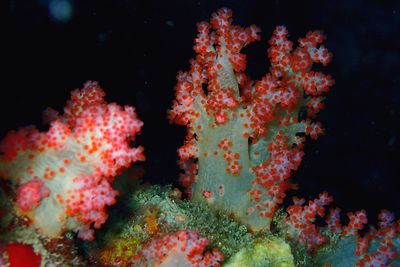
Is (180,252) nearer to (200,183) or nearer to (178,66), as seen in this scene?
(200,183)

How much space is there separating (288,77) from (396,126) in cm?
421

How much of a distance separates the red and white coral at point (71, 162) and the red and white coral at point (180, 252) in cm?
51

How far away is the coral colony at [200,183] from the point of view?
1880 mm

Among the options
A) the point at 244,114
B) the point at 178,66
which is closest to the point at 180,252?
the point at 244,114

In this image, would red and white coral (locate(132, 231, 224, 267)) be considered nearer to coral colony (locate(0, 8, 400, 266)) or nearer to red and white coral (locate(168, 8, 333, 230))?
coral colony (locate(0, 8, 400, 266))

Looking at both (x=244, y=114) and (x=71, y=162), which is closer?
(x=71, y=162)

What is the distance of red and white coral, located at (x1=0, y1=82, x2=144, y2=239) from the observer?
6.10ft

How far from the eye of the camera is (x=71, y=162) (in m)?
1.90

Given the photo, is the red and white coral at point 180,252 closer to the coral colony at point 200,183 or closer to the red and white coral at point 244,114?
the coral colony at point 200,183

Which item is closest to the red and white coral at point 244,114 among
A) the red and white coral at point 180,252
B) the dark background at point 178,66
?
the red and white coral at point 180,252

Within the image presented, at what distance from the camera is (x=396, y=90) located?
5.77m

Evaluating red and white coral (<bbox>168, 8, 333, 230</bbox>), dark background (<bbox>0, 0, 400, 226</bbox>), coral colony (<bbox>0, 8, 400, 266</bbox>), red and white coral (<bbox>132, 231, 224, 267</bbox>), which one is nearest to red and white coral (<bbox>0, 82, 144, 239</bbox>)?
coral colony (<bbox>0, 8, 400, 266</bbox>)

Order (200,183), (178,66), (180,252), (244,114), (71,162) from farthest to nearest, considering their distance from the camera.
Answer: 1. (178,66)
2. (200,183)
3. (244,114)
4. (180,252)
5. (71,162)

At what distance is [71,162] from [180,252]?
882 mm
